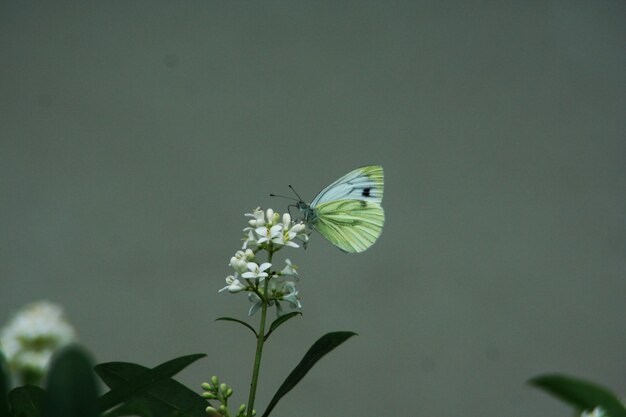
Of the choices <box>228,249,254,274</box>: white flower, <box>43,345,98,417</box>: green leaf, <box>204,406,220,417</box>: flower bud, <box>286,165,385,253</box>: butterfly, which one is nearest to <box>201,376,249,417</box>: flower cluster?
<box>204,406,220,417</box>: flower bud

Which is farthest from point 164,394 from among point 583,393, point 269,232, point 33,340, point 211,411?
point 33,340

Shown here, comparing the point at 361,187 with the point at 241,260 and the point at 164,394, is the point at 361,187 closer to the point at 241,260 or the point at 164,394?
the point at 241,260

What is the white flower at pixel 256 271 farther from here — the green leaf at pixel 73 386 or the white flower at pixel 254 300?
the green leaf at pixel 73 386

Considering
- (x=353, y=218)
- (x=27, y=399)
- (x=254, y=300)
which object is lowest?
(x=27, y=399)

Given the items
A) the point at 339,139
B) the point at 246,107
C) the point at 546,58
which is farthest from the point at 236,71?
the point at 546,58

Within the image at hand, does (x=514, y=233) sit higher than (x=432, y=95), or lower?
lower

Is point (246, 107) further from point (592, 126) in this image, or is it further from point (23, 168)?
point (592, 126)

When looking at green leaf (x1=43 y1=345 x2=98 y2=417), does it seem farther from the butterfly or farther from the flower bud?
the butterfly
